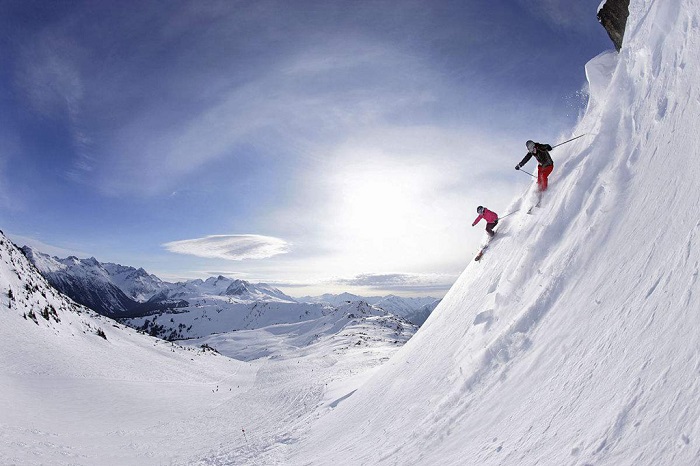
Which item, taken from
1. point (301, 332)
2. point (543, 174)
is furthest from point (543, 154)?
point (301, 332)

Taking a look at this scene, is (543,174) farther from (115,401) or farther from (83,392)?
(83,392)

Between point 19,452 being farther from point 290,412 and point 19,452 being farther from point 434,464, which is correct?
point 434,464

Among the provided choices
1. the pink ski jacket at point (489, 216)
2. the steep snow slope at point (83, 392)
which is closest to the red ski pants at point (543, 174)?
the pink ski jacket at point (489, 216)

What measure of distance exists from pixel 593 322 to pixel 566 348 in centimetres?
63

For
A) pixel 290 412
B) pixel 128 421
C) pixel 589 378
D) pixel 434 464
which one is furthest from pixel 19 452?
pixel 589 378

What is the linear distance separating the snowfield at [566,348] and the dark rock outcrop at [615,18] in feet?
6.32

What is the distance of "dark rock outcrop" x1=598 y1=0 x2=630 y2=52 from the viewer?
1476 cm

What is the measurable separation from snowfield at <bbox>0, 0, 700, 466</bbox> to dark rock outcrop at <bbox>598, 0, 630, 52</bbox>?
75.9 inches

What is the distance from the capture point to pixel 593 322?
5.77m

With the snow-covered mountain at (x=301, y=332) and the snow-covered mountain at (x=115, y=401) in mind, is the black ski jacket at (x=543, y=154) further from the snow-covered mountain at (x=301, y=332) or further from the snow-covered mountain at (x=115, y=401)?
the snow-covered mountain at (x=301, y=332)

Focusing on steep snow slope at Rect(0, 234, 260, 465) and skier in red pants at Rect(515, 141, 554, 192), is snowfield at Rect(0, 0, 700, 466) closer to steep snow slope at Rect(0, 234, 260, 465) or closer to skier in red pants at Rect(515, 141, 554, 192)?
steep snow slope at Rect(0, 234, 260, 465)

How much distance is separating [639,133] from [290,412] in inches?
752

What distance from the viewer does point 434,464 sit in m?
6.29

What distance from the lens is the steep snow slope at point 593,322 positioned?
162 inches
